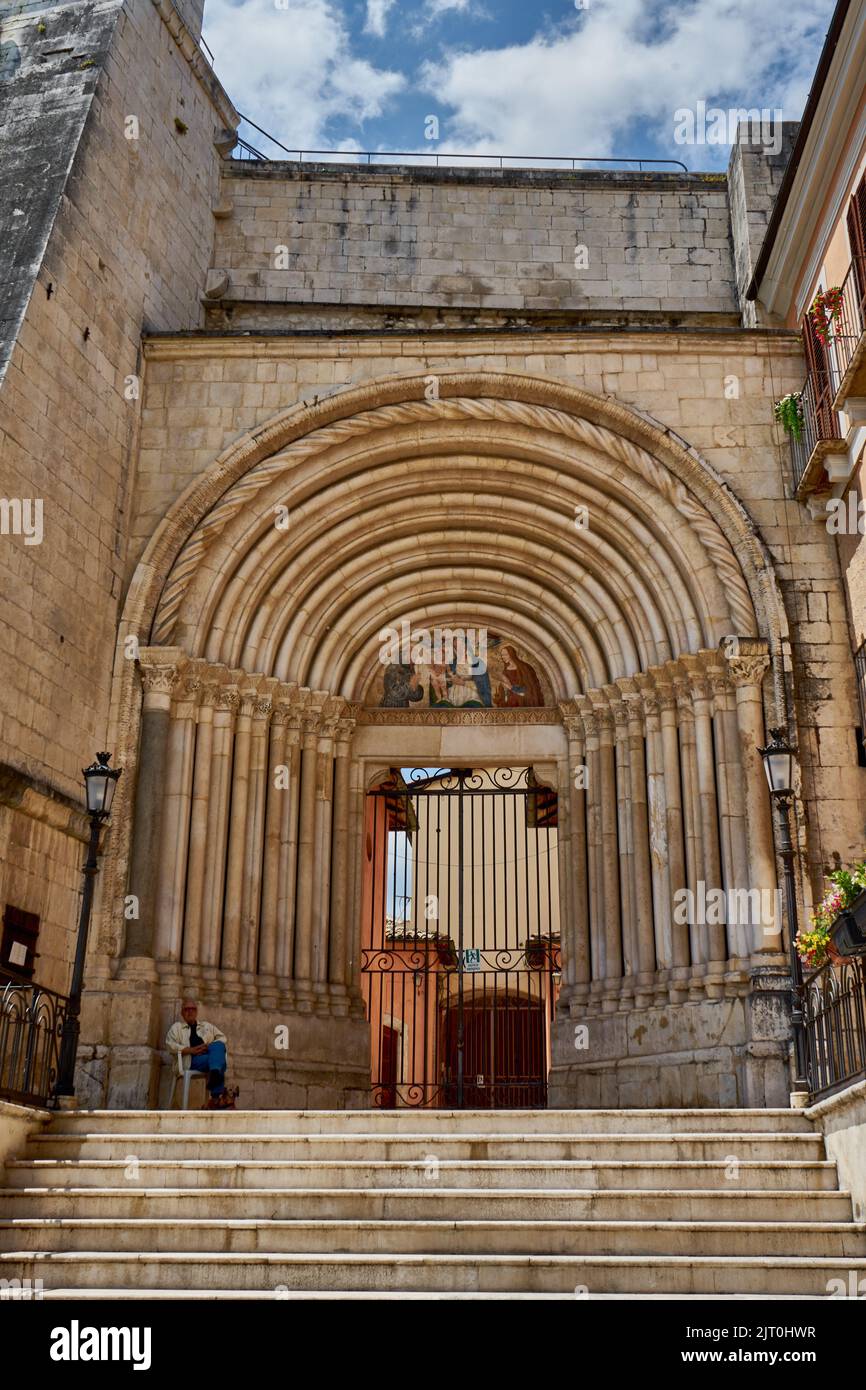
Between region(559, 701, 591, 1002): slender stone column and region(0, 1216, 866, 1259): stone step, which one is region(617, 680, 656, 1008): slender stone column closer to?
region(559, 701, 591, 1002): slender stone column

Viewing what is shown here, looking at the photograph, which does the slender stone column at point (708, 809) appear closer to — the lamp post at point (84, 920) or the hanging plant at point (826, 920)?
the hanging plant at point (826, 920)

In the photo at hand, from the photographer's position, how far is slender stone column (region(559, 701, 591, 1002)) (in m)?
11.4

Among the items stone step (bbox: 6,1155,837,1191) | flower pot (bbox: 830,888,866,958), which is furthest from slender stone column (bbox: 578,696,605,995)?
flower pot (bbox: 830,888,866,958)

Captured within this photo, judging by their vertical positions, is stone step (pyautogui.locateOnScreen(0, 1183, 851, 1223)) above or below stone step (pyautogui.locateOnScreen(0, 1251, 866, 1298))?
above

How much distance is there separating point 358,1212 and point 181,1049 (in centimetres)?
340

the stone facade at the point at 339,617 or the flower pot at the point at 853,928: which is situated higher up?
the stone facade at the point at 339,617

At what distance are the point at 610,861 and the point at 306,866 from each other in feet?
8.57

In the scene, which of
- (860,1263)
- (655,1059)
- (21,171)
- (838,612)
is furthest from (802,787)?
(21,171)

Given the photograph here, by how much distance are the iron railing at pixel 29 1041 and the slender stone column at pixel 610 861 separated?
172 inches

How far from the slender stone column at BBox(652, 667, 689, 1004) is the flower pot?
12.2 ft

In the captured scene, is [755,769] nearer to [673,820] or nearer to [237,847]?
[673,820]

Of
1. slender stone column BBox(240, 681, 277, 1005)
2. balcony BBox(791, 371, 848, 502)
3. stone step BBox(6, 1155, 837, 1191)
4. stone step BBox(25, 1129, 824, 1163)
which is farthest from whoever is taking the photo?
slender stone column BBox(240, 681, 277, 1005)

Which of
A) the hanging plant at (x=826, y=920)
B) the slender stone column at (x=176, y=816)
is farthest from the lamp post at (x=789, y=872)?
the slender stone column at (x=176, y=816)

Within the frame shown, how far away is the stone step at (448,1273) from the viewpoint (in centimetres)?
586
